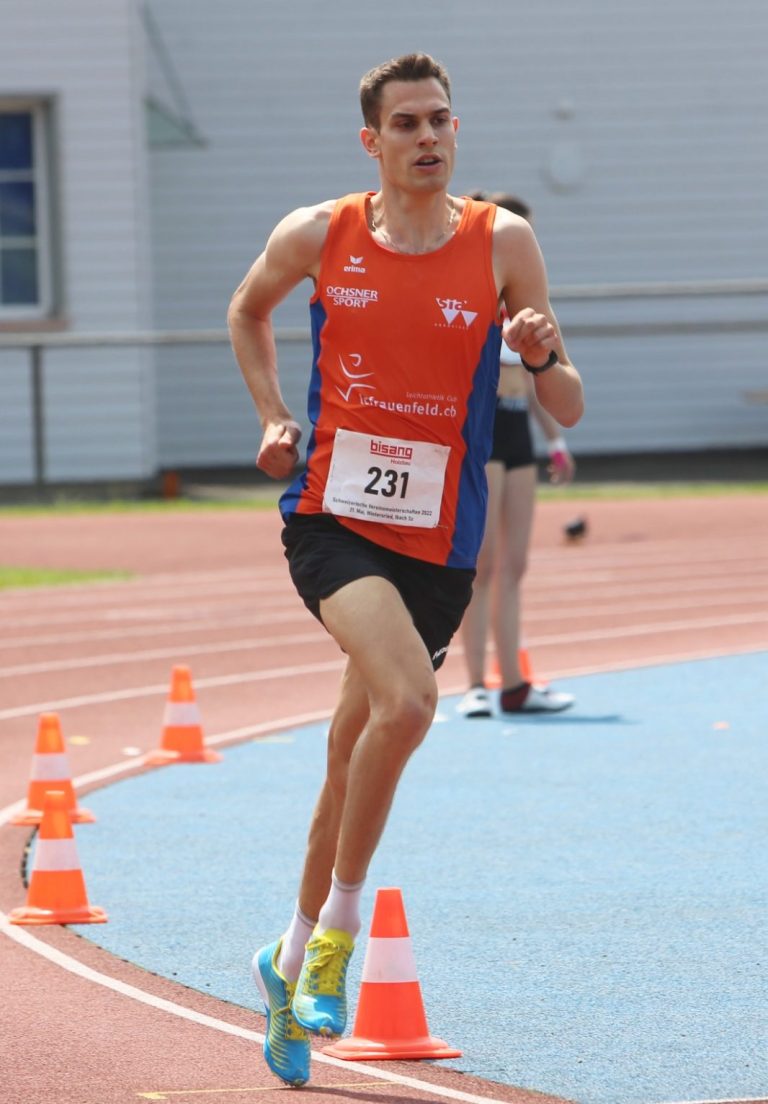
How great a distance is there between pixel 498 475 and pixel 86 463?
1437 centimetres

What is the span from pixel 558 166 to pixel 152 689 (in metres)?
16.8

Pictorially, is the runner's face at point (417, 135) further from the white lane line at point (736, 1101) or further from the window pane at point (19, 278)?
the window pane at point (19, 278)

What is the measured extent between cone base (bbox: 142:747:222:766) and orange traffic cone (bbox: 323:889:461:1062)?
4.47m

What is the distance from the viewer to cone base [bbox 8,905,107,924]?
6.53 meters

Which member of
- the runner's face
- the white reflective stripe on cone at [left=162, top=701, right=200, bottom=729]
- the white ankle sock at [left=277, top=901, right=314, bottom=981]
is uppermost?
the runner's face

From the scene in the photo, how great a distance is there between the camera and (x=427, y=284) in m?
5.04

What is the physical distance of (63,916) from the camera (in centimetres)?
654

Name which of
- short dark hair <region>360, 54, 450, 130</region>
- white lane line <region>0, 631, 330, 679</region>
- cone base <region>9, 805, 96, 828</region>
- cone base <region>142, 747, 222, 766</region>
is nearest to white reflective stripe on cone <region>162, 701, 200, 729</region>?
cone base <region>142, 747, 222, 766</region>

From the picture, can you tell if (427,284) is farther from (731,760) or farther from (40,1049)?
(731,760)

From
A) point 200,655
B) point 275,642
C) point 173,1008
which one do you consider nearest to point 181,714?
point 200,655

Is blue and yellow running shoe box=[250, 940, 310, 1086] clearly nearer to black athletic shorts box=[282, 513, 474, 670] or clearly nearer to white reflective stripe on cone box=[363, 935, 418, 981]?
white reflective stripe on cone box=[363, 935, 418, 981]

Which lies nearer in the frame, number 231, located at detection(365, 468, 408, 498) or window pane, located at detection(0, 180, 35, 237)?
number 231, located at detection(365, 468, 408, 498)

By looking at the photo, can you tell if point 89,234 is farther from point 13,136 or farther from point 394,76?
point 394,76

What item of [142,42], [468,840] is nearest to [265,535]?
[142,42]
